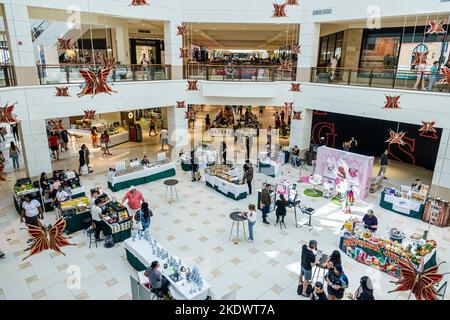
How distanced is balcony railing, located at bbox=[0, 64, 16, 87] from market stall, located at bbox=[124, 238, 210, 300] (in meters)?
8.63

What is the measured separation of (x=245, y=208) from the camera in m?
13.5

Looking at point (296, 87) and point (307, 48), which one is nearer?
point (307, 48)

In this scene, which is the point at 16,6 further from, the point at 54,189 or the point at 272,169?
the point at 272,169

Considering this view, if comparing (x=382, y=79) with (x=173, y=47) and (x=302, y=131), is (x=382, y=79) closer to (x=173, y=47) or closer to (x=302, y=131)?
(x=302, y=131)

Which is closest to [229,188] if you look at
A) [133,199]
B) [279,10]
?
[133,199]

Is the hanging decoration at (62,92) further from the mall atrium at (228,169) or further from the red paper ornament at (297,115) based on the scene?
the red paper ornament at (297,115)

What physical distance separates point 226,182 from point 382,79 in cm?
842

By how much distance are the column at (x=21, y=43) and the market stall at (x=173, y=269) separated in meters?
8.84

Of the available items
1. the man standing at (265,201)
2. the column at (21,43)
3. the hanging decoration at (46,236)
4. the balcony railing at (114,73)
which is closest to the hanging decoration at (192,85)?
the balcony railing at (114,73)

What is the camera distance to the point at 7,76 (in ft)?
42.8

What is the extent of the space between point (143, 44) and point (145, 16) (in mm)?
10713

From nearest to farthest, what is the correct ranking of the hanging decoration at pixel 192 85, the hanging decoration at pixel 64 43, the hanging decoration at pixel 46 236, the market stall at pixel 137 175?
A: the hanging decoration at pixel 46 236
the market stall at pixel 137 175
the hanging decoration at pixel 64 43
the hanging decoration at pixel 192 85

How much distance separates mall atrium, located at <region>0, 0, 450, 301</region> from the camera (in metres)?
8.95

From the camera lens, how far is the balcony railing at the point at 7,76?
12797 millimetres
